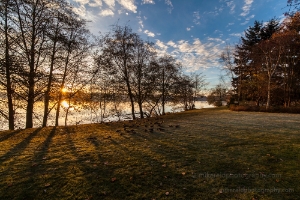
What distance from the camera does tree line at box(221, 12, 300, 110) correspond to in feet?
52.6

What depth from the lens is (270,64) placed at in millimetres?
17328

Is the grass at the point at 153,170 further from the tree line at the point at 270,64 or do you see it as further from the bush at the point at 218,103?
the bush at the point at 218,103

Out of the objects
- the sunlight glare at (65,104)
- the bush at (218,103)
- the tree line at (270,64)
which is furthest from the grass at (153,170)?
the bush at (218,103)

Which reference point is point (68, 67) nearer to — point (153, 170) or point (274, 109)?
point (153, 170)

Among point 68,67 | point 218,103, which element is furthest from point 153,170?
point 218,103

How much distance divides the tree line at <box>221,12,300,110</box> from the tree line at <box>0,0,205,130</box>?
30.1 feet

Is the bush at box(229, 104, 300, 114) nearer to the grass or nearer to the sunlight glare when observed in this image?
the grass

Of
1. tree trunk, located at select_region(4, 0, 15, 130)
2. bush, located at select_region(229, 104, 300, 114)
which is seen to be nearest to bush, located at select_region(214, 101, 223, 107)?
bush, located at select_region(229, 104, 300, 114)

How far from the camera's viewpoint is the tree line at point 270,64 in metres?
16.0

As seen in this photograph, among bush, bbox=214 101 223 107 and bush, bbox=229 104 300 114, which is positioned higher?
bush, bbox=214 101 223 107

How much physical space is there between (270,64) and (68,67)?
20.1 metres

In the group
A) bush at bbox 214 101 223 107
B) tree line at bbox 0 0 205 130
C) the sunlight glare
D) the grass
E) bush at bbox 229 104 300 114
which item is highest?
tree line at bbox 0 0 205 130

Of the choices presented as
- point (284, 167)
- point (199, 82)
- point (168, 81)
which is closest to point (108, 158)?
point (284, 167)

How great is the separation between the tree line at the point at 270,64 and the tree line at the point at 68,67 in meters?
9.18
